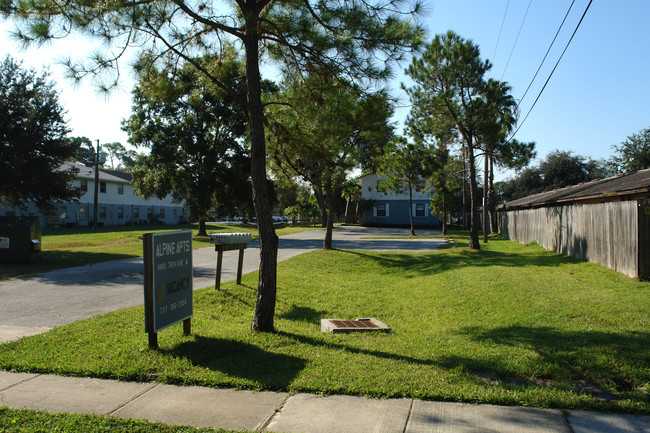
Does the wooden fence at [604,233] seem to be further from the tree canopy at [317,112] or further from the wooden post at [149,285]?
the wooden post at [149,285]

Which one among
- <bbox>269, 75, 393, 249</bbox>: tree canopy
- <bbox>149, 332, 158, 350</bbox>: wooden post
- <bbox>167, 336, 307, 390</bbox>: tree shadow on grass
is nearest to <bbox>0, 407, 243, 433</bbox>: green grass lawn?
<bbox>167, 336, 307, 390</bbox>: tree shadow on grass

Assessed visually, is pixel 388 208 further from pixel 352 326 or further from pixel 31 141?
pixel 352 326

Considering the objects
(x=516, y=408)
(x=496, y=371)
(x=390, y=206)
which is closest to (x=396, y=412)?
(x=516, y=408)

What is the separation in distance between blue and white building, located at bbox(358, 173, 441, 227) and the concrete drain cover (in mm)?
45373

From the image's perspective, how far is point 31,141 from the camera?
59.1ft

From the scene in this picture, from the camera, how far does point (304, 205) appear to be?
2357 inches

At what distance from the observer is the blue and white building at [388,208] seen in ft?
171

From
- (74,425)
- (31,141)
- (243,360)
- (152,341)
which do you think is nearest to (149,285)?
(152,341)

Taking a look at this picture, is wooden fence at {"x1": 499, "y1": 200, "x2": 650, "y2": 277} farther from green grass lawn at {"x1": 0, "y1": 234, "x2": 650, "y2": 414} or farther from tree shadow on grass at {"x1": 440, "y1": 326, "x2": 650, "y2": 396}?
tree shadow on grass at {"x1": 440, "y1": 326, "x2": 650, "y2": 396}

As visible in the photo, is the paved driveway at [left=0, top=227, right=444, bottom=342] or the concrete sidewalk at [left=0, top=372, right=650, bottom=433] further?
the paved driveway at [left=0, top=227, right=444, bottom=342]

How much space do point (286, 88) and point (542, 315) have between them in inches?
235

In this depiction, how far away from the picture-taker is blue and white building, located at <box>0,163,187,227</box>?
143 feet

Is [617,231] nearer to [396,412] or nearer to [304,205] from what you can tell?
[396,412]

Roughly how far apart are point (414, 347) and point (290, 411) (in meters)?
2.43
